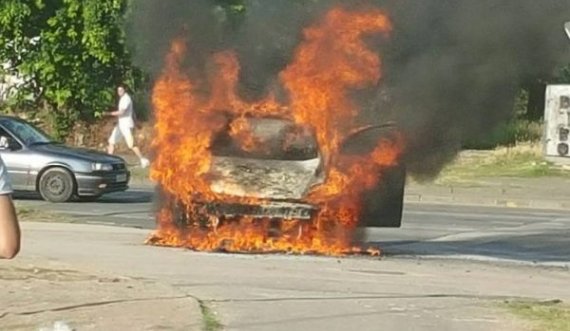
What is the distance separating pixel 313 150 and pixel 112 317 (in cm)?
531

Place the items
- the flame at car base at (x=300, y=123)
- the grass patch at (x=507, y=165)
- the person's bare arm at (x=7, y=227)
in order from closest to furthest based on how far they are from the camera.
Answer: the person's bare arm at (x=7, y=227)
the flame at car base at (x=300, y=123)
the grass patch at (x=507, y=165)

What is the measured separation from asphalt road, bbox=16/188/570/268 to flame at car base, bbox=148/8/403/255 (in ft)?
3.61

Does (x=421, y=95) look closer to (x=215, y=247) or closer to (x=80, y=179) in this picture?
(x=215, y=247)

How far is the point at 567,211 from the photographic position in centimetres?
2402

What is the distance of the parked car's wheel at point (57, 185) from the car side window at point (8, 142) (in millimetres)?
708

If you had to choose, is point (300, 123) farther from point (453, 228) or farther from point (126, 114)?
point (126, 114)

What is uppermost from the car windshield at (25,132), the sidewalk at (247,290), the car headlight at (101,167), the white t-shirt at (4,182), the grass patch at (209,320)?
the car windshield at (25,132)

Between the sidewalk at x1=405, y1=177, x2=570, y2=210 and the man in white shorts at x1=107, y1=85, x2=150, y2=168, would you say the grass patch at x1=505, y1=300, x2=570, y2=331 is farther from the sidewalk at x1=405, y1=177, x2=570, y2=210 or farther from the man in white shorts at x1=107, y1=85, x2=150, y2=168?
the man in white shorts at x1=107, y1=85, x2=150, y2=168

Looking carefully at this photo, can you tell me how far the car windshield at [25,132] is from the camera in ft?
72.6

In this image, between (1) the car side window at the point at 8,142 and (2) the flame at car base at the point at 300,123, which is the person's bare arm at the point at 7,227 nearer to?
(2) the flame at car base at the point at 300,123

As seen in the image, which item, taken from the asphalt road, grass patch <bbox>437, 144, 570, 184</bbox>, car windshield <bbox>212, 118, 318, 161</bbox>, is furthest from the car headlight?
grass patch <bbox>437, 144, 570, 184</bbox>

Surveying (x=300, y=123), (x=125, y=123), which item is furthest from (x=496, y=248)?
(x=125, y=123)

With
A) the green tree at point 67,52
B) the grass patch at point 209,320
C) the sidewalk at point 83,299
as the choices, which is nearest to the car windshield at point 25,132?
the green tree at point 67,52

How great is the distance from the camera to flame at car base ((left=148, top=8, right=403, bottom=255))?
1453 cm
